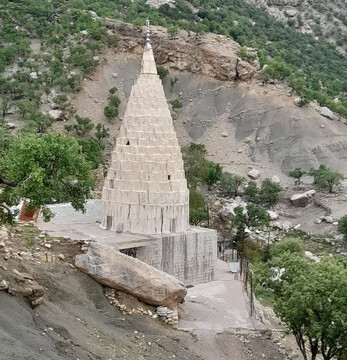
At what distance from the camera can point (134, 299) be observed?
18438 mm

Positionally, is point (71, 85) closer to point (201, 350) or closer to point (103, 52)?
point (103, 52)

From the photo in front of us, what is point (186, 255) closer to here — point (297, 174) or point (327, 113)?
point (297, 174)

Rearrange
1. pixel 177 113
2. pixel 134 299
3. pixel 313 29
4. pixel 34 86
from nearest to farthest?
pixel 134 299 → pixel 34 86 → pixel 177 113 → pixel 313 29

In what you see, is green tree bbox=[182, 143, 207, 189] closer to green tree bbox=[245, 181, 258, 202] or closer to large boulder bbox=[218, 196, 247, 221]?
large boulder bbox=[218, 196, 247, 221]

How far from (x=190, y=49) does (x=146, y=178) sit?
48984mm


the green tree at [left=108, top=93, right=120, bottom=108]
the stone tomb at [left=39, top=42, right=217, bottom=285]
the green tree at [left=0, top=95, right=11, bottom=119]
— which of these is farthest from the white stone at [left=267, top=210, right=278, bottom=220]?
the green tree at [left=0, top=95, right=11, bottom=119]

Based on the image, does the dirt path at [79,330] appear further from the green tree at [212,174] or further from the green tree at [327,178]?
the green tree at [327,178]

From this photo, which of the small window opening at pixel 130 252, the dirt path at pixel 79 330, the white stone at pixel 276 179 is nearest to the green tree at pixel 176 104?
the white stone at pixel 276 179

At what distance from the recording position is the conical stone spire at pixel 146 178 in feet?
74.9

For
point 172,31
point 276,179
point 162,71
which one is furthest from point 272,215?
point 172,31

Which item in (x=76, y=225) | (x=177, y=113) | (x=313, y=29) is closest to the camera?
(x=76, y=225)

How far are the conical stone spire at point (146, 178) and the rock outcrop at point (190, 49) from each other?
149 ft

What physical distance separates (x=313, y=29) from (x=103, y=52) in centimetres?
4393

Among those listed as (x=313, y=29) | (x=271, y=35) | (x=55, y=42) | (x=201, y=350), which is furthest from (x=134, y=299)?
(x=313, y=29)
